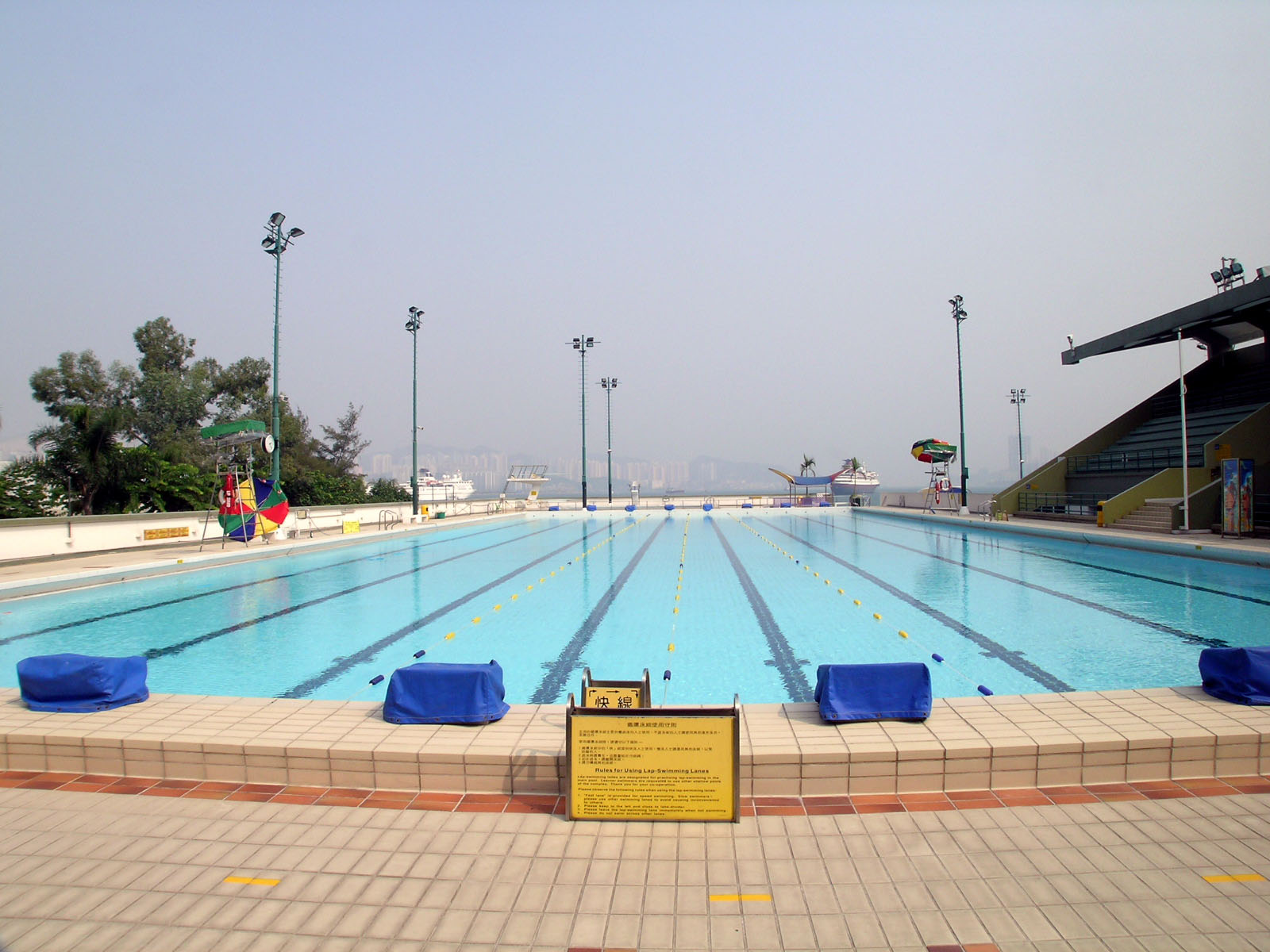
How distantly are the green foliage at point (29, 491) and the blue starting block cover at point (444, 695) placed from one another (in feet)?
62.1

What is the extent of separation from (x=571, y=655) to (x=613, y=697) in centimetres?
424

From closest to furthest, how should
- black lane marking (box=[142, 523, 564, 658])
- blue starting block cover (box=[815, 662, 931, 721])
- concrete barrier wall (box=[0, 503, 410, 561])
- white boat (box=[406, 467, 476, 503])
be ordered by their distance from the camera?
blue starting block cover (box=[815, 662, 931, 721]) < black lane marking (box=[142, 523, 564, 658]) < concrete barrier wall (box=[0, 503, 410, 561]) < white boat (box=[406, 467, 476, 503])

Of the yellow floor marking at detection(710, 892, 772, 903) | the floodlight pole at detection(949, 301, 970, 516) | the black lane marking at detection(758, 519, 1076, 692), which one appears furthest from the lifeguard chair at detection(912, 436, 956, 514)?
the yellow floor marking at detection(710, 892, 772, 903)

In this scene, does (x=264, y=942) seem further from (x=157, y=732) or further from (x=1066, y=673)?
(x=1066, y=673)

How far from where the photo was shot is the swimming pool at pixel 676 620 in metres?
7.14

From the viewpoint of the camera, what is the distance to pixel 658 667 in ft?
24.7

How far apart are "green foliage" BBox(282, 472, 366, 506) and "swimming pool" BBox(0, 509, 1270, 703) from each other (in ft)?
44.2

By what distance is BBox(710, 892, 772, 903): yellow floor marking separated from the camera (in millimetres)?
2717

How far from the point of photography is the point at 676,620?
9.70 m

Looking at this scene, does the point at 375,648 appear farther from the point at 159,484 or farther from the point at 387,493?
the point at 387,493

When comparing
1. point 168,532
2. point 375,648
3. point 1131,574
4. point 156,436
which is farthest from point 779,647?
point 156,436

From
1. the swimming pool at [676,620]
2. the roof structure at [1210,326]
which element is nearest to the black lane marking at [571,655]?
the swimming pool at [676,620]

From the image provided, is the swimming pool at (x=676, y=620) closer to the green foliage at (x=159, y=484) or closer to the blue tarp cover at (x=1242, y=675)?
the blue tarp cover at (x=1242, y=675)

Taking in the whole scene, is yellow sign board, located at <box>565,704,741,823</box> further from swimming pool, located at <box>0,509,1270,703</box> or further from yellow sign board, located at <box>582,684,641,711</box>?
swimming pool, located at <box>0,509,1270,703</box>
